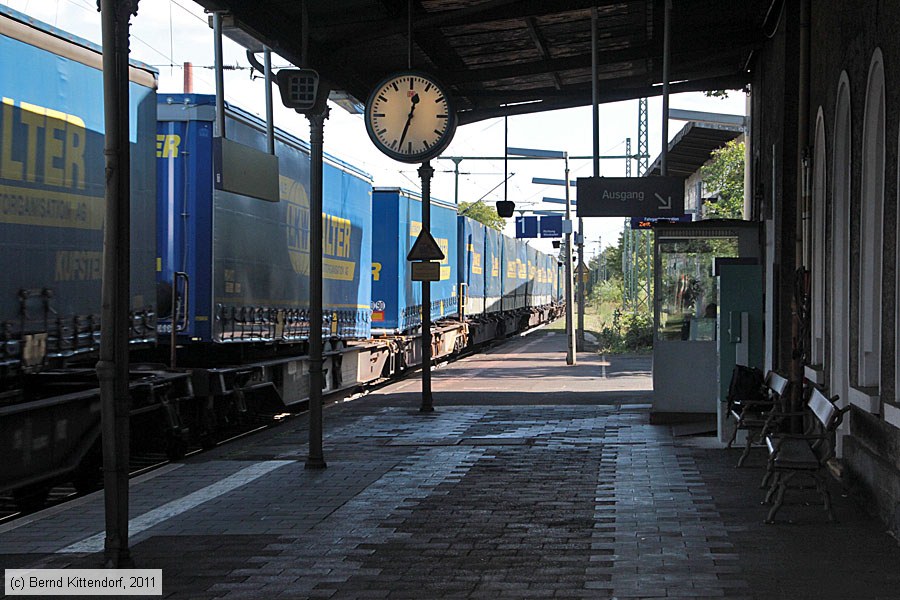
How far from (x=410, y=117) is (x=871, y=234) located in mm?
5425

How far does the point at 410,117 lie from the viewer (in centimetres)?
1271

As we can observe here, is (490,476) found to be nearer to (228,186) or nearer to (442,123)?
(228,186)

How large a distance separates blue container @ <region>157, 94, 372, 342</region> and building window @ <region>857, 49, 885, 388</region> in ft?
17.5

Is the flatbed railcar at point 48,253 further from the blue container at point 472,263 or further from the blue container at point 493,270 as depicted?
the blue container at point 493,270

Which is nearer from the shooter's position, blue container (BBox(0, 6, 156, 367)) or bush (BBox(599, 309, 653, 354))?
blue container (BBox(0, 6, 156, 367))

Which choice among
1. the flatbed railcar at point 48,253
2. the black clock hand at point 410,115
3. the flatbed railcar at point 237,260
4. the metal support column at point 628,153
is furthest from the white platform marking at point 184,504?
the metal support column at point 628,153

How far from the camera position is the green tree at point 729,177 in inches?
1123

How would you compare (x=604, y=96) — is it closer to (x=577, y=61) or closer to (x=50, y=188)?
(x=577, y=61)

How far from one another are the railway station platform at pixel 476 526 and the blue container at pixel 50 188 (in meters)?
1.46

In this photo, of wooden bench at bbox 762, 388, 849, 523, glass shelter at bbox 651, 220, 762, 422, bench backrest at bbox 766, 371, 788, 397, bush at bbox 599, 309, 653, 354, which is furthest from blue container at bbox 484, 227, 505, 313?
wooden bench at bbox 762, 388, 849, 523

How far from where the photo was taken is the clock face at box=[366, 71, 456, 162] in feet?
41.3

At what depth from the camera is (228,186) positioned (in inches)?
390

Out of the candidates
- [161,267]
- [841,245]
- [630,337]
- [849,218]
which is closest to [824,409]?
[849,218]

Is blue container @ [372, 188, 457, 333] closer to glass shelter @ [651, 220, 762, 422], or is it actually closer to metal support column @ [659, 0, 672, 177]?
glass shelter @ [651, 220, 762, 422]
